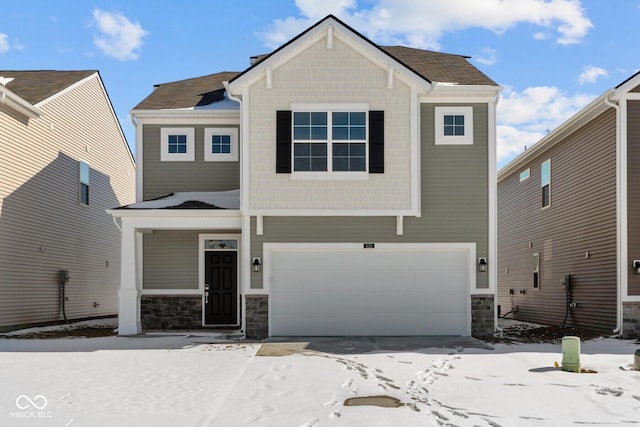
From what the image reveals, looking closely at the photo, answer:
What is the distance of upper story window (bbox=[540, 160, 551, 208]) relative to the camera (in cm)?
1928

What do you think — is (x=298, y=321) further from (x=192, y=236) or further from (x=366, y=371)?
(x=366, y=371)

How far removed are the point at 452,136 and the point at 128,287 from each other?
7.97 m

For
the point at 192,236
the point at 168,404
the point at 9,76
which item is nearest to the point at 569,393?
the point at 168,404

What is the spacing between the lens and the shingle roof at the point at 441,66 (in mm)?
15758

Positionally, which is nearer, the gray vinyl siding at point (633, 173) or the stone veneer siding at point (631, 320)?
the stone veneer siding at point (631, 320)

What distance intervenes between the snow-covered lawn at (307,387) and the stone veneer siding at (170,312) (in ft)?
11.2

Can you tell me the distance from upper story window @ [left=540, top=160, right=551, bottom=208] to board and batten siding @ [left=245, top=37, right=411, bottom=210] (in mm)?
6409

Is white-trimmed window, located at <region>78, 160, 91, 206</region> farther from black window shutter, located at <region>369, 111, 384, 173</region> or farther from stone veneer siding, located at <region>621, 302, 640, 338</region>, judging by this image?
stone veneer siding, located at <region>621, 302, 640, 338</region>

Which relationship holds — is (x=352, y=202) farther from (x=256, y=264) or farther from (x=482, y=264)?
(x=482, y=264)

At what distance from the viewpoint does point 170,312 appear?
54.0 ft

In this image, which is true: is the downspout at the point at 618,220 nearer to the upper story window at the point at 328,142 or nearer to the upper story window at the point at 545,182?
the upper story window at the point at 545,182

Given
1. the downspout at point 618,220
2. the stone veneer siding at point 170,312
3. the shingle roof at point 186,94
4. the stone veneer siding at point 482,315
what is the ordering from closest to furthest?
1. the downspout at point 618,220
2. the stone veneer siding at point 482,315
3. the stone veneer siding at point 170,312
4. the shingle roof at point 186,94

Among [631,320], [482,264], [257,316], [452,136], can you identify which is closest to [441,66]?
[452,136]

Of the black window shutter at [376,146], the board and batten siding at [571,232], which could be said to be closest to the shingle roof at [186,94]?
the black window shutter at [376,146]
